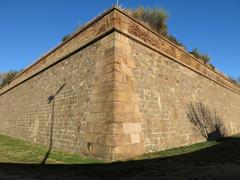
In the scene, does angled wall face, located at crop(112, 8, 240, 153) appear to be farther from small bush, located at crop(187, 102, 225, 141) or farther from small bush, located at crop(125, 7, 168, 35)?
small bush, located at crop(125, 7, 168, 35)

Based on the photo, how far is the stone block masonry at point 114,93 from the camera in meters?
7.13

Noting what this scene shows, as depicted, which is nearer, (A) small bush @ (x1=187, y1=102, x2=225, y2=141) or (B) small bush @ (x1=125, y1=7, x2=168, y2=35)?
(A) small bush @ (x1=187, y1=102, x2=225, y2=141)

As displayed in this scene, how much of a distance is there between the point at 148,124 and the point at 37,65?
885 cm

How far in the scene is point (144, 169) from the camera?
17.9ft

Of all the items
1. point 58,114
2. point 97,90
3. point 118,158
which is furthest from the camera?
point 58,114

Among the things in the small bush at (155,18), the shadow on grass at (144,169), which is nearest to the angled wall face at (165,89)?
the shadow on grass at (144,169)

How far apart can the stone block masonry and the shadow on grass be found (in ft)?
3.00

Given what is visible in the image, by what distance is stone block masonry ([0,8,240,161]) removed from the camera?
7133 mm

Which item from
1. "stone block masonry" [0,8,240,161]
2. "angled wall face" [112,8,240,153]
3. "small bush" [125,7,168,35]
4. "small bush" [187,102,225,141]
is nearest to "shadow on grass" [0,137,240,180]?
"stone block masonry" [0,8,240,161]

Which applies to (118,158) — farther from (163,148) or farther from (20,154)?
(20,154)

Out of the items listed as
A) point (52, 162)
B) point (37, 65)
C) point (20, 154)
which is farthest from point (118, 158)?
point (37, 65)

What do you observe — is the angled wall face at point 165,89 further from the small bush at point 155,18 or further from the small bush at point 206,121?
the small bush at point 155,18

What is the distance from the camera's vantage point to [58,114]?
9.64 m

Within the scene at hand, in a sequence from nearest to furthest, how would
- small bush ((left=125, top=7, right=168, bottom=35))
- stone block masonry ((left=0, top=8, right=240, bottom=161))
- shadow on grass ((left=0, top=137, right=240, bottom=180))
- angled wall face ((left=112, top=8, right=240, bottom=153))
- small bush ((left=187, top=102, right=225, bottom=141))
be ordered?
shadow on grass ((left=0, top=137, right=240, bottom=180))
stone block masonry ((left=0, top=8, right=240, bottom=161))
angled wall face ((left=112, top=8, right=240, bottom=153))
small bush ((left=187, top=102, right=225, bottom=141))
small bush ((left=125, top=7, right=168, bottom=35))
